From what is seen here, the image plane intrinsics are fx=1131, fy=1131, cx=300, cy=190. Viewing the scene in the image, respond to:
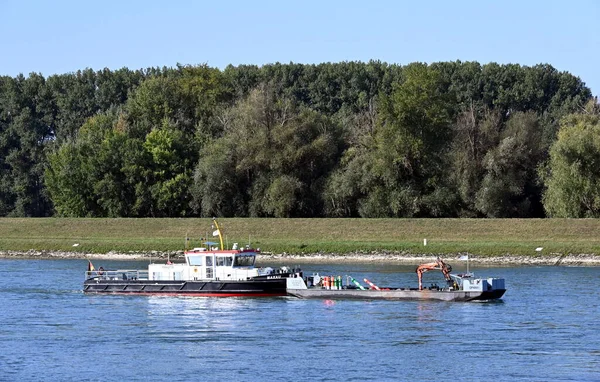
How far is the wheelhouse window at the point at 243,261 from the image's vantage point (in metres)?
70.2

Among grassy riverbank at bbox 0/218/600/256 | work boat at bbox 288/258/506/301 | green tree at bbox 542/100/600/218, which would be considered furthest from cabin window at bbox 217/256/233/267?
green tree at bbox 542/100/600/218

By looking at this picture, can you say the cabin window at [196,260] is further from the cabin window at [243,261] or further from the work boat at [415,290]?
the work boat at [415,290]

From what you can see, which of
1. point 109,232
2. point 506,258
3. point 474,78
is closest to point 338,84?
point 474,78

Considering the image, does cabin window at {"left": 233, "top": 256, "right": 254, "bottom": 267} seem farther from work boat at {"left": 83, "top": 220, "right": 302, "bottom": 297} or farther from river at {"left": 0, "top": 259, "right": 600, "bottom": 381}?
river at {"left": 0, "top": 259, "right": 600, "bottom": 381}

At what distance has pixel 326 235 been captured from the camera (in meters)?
106

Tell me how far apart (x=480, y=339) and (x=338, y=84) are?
357ft

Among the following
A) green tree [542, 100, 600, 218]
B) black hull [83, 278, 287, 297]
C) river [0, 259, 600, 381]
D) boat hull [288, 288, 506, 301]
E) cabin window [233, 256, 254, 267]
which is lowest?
river [0, 259, 600, 381]

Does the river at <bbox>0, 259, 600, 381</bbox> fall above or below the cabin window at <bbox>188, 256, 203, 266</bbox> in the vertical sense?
below

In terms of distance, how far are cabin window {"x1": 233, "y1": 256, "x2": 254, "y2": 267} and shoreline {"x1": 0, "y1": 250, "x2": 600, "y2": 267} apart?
2124 cm

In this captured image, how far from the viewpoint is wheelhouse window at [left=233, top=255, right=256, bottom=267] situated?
7019cm

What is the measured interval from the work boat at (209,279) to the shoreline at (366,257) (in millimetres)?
18733

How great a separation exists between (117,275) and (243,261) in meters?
9.39

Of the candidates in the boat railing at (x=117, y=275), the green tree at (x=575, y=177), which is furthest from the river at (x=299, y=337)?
the green tree at (x=575, y=177)

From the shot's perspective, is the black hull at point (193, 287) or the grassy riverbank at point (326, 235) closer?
the black hull at point (193, 287)
